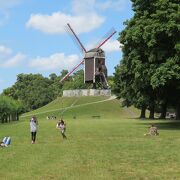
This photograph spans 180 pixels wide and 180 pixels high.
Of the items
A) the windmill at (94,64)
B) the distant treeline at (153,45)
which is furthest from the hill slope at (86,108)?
the distant treeline at (153,45)

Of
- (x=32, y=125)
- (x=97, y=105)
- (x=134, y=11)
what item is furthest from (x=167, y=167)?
(x=97, y=105)

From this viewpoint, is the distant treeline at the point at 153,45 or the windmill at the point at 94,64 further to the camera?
the windmill at the point at 94,64

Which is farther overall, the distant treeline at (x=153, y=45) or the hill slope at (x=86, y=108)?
the hill slope at (x=86, y=108)

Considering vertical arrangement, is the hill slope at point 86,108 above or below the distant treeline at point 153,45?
below

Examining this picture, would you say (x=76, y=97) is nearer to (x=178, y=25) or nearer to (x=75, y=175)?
(x=178, y=25)

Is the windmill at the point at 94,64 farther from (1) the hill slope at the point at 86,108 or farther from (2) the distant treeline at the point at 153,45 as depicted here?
(2) the distant treeline at the point at 153,45

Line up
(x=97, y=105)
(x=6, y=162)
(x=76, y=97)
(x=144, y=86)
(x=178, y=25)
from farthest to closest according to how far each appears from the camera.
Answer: (x=76, y=97)
(x=97, y=105)
(x=144, y=86)
(x=178, y=25)
(x=6, y=162)

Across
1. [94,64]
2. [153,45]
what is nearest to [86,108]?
[94,64]

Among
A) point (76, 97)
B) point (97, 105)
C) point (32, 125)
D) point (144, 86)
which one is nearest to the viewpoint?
point (32, 125)

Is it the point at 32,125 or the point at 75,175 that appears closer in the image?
the point at 75,175

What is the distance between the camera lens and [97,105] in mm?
151625

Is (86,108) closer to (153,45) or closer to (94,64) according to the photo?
(94,64)

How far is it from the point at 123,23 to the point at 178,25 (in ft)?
39.8

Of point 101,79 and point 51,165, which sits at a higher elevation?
point 101,79
